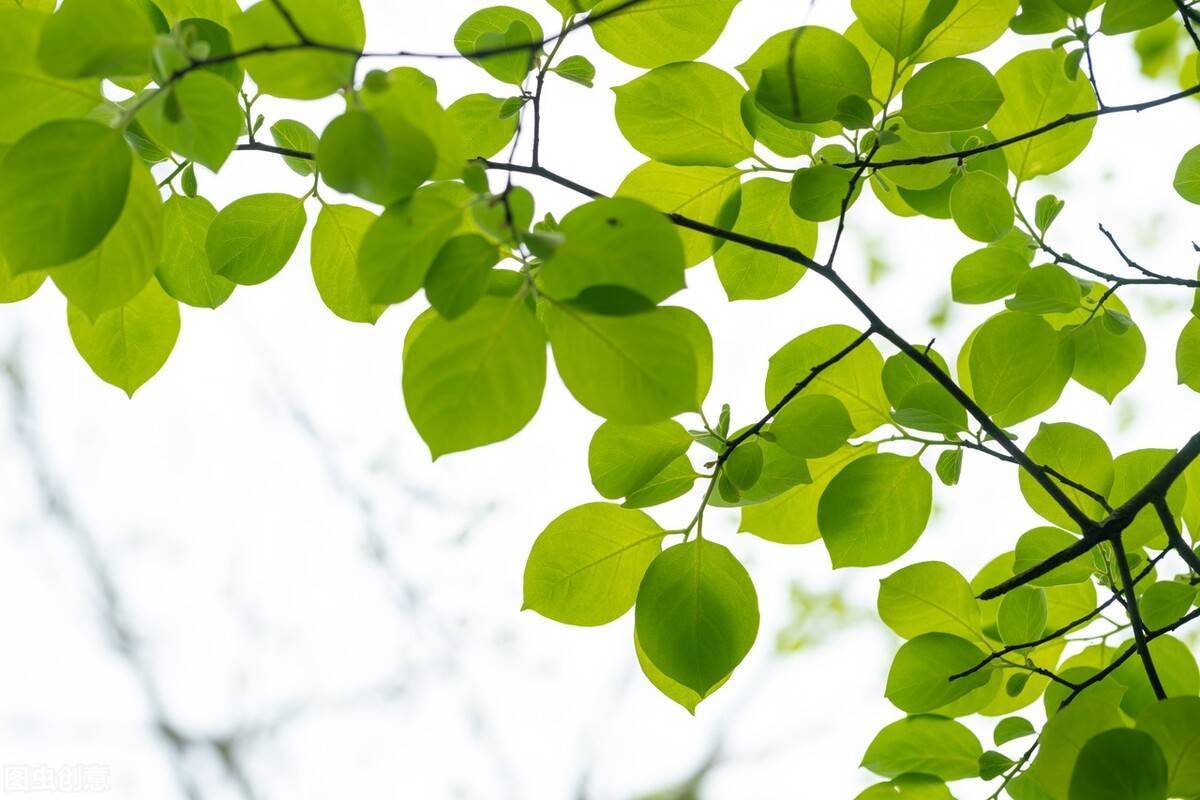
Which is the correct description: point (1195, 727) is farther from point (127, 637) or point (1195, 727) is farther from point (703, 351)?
point (127, 637)

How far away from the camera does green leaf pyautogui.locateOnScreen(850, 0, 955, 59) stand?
36 cm

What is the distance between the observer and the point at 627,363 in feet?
0.81

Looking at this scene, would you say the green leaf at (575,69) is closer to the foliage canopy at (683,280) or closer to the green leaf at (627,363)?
the foliage canopy at (683,280)

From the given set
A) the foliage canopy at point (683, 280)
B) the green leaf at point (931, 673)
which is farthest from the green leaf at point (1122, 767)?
the green leaf at point (931, 673)

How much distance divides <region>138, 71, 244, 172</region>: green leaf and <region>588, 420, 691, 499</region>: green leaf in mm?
176

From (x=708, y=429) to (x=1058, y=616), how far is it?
0.71 ft

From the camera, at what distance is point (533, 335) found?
0.25 m

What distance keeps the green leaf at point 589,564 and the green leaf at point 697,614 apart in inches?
0.9

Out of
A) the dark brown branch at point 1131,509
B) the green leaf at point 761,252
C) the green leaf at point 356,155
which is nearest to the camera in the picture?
the green leaf at point 356,155

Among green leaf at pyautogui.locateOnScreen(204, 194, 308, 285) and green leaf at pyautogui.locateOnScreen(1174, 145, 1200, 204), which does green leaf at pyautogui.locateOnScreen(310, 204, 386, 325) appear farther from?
green leaf at pyautogui.locateOnScreen(1174, 145, 1200, 204)

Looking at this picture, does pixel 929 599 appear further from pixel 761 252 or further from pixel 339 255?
pixel 339 255

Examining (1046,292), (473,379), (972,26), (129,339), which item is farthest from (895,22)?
(129,339)

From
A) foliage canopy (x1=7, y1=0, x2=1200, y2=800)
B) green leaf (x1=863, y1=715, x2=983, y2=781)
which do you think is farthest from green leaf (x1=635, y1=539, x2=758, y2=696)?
green leaf (x1=863, y1=715, x2=983, y2=781)

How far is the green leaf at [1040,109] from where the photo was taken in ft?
1.42
